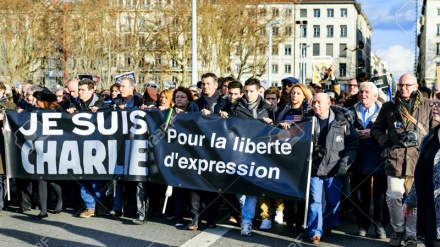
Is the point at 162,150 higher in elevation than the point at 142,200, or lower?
higher

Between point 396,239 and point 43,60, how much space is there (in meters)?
38.9

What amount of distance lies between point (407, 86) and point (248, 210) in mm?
2335

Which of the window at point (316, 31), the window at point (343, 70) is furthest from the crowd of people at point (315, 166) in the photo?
the window at point (316, 31)

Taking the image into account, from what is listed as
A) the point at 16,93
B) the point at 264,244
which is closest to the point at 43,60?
the point at 16,93

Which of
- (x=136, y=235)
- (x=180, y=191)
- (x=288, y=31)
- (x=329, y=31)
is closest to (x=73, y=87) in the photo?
(x=180, y=191)

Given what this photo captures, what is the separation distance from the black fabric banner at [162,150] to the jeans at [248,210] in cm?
12

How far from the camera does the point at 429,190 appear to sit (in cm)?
509

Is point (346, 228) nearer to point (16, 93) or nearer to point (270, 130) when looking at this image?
point (270, 130)

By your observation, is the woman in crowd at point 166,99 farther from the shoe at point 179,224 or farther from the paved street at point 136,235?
the shoe at point 179,224

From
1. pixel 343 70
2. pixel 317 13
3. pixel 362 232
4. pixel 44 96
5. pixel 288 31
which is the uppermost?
pixel 317 13

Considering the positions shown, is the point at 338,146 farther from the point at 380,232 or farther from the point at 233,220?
the point at 233,220

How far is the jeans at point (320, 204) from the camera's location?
25.2 ft

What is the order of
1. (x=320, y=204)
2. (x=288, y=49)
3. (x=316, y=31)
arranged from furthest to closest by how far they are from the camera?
(x=316, y=31)
(x=288, y=49)
(x=320, y=204)

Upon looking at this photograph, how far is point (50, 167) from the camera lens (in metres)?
9.45
